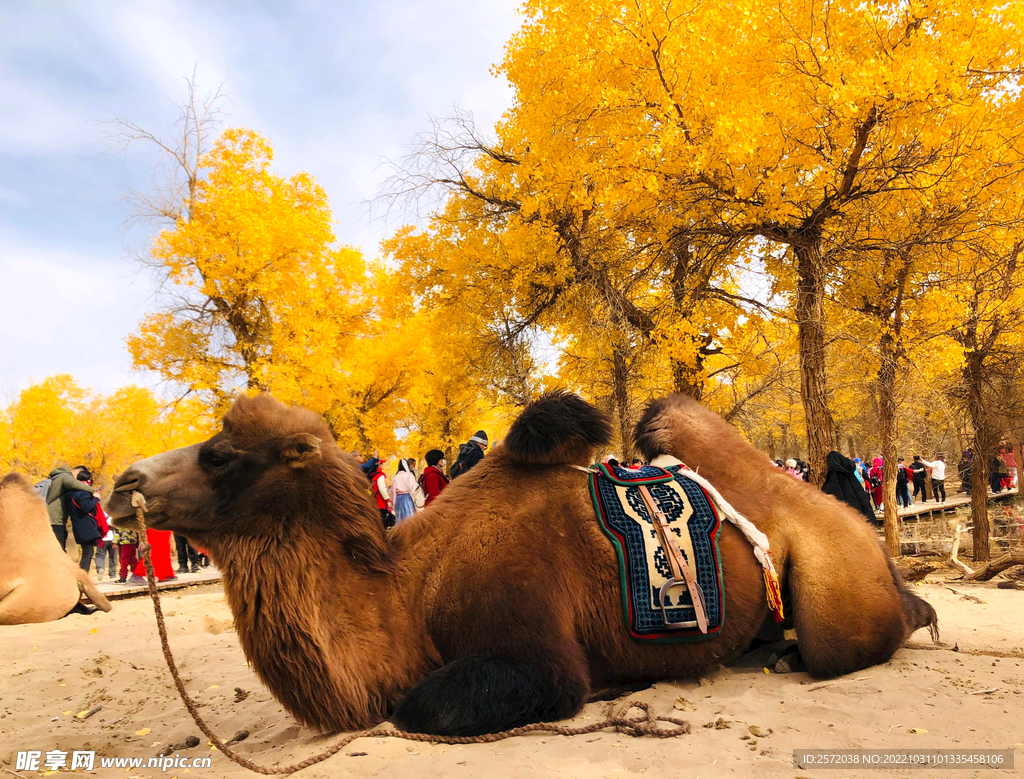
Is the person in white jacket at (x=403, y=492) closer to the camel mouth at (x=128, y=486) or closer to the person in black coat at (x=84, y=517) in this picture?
the person in black coat at (x=84, y=517)

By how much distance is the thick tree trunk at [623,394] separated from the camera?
13.8 meters

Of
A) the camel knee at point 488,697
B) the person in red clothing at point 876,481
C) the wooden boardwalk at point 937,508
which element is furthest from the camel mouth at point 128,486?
the person in red clothing at point 876,481

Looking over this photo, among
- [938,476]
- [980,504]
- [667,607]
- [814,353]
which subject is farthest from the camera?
[938,476]

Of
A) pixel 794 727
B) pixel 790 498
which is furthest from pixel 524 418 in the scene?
pixel 794 727

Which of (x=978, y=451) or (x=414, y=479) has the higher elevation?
(x=414, y=479)

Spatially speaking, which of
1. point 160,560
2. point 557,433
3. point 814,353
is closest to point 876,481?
point 814,353

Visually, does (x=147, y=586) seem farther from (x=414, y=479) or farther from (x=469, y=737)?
(x=469, y=737)

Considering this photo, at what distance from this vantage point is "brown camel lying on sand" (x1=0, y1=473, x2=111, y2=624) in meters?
7.21

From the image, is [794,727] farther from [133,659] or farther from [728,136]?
[728,136]

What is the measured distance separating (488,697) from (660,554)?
118 cm

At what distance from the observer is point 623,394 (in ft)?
47.7

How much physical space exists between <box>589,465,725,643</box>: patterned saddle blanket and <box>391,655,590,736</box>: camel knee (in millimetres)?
538

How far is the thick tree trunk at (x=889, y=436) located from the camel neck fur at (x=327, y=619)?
28.0ft

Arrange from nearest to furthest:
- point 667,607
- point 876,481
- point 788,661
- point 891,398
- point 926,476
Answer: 1. point 667,607
2. point 788,661
3. point 891,398
4. point 876,481
5. point 926,476
